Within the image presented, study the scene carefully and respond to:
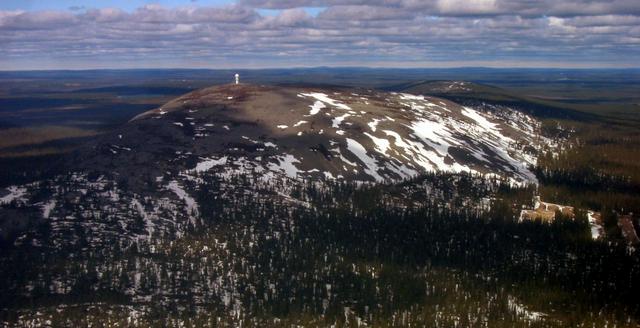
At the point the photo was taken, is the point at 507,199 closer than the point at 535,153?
Yes

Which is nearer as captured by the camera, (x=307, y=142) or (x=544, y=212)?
(x=544, y=212)

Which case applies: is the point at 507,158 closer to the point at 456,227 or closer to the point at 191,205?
the point at 456,227

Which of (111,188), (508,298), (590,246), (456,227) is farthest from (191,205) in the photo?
(590,246)

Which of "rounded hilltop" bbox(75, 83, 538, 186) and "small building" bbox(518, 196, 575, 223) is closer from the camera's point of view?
"small building" bbox(518, 196, 575, 223)

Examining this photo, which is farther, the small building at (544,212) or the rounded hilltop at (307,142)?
the rounded hilltop at (307,142)

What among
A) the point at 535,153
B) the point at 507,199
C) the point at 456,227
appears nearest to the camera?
the point at 456,227

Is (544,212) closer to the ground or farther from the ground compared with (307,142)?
closer to the ground

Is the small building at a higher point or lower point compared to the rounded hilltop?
lower

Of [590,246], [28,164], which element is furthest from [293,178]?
[28,164]

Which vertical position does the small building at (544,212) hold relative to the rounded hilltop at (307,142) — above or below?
below

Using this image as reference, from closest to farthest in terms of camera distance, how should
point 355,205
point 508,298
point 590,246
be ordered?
1. point 508,298
2. point 590,246
3. point 355,205
